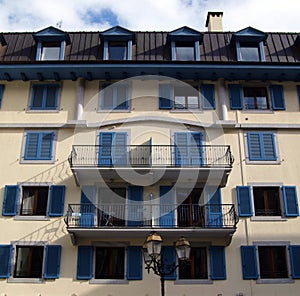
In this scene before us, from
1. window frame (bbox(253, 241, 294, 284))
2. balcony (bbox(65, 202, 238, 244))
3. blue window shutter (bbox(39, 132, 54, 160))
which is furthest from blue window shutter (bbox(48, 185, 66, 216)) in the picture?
window frame (bbox(253, 241, 294, 284))

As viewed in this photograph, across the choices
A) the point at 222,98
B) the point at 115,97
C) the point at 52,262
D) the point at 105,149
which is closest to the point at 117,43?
the point at 115,97

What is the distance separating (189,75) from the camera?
20344mm

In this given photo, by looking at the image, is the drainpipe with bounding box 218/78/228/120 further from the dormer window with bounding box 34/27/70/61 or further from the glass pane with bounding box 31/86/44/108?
the glass pane with bounding box 31/86/44/108

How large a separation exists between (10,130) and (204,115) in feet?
27.7

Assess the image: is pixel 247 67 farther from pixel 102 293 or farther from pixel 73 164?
pixel 102 293

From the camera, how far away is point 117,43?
2111cm

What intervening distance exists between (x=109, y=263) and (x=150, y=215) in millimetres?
2428

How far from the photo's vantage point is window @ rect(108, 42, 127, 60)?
68.3 ft

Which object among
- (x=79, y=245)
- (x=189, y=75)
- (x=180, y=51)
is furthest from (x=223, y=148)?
(x=79, y=245)

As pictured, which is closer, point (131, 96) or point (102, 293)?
point (102, 293)

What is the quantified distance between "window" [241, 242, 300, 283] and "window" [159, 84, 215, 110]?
254 inches

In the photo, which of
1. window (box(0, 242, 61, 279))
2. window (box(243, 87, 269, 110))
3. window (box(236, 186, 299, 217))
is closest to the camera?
window (box(0, 242, 61, 279))

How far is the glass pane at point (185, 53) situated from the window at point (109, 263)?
28.8 ft

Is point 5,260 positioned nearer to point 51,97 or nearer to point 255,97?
point 51,97
